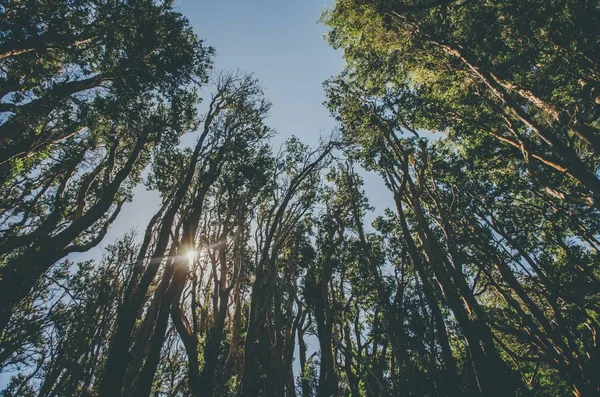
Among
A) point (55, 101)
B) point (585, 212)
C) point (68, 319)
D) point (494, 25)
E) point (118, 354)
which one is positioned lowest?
point (118, 354)

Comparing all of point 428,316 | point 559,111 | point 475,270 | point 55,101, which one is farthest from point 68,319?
point 559,111

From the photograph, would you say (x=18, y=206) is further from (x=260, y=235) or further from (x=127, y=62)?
(x=260, y=235)

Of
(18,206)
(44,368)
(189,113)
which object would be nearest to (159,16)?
(189,113)

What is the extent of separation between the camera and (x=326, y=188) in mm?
17969

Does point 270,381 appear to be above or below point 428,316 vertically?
below

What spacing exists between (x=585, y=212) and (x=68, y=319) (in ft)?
93.5

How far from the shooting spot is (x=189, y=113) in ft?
42.5

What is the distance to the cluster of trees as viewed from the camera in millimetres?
8930

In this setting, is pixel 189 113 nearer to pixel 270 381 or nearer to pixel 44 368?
pixel 270 381

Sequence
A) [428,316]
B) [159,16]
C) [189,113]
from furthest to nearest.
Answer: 1. [428,316]
2. [189,113]
3. [159,16]

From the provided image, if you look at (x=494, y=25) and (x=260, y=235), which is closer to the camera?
(x=494, y=25)

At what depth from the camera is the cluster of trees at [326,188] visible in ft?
29.3

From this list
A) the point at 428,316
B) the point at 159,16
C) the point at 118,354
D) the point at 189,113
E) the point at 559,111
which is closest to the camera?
the point at 118,354

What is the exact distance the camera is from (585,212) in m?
14.1
